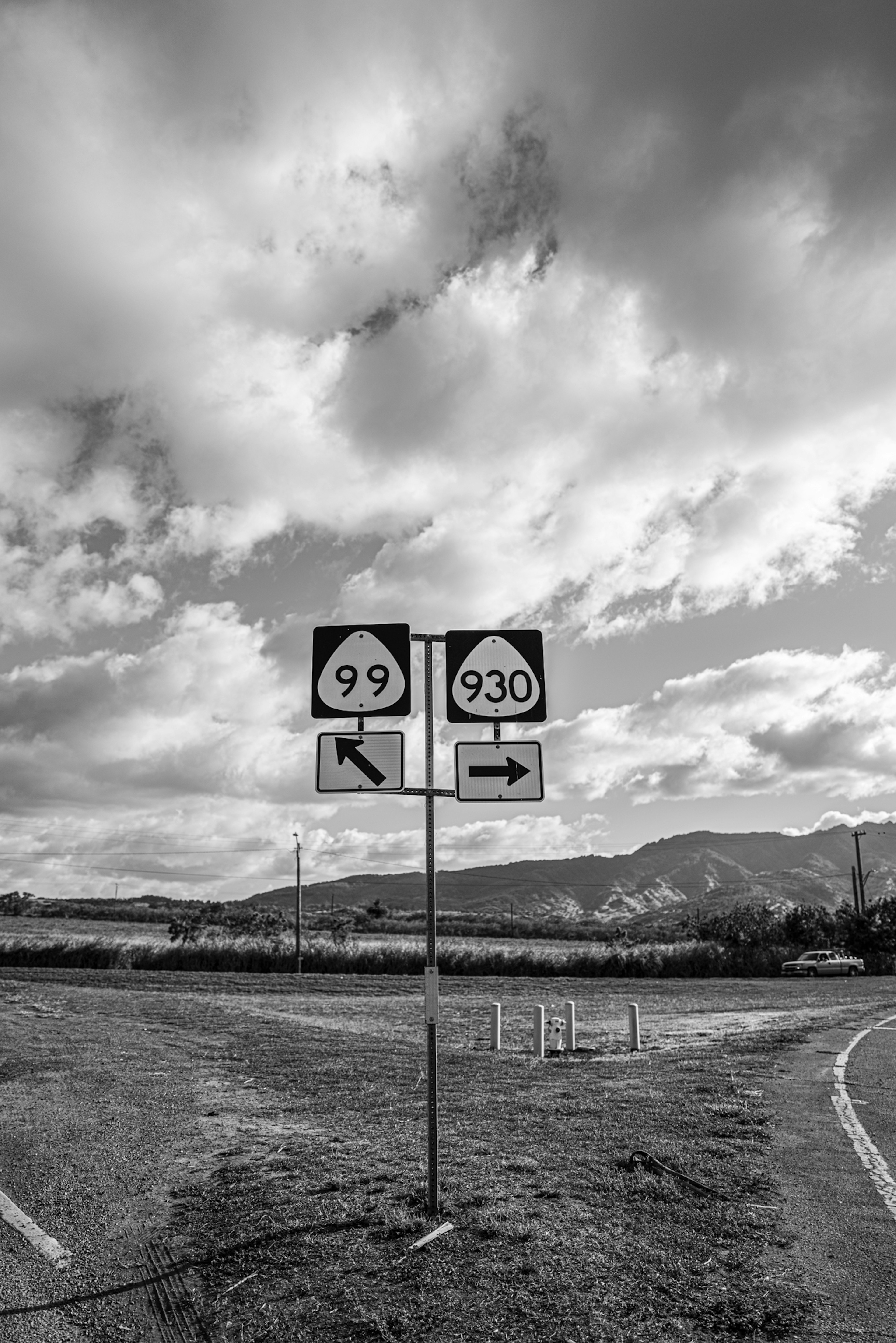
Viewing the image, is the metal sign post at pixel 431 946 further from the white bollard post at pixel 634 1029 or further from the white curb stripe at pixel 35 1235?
the white bollard post at pixel 634 1029

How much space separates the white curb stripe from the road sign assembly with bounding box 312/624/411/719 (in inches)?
143

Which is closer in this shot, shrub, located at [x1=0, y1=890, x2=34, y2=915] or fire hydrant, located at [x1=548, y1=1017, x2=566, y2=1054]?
fire hydrant, located at [x1=548, y1=1017, x2=566, y2=1054]

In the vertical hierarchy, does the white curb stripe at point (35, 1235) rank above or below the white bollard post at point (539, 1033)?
above

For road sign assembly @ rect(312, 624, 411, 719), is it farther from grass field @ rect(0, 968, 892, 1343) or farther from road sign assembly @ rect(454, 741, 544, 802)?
grass field @ rect(0, 968, 892, 1343)

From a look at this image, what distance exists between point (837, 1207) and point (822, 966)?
157 feet

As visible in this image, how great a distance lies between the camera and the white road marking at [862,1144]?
21.6 feet

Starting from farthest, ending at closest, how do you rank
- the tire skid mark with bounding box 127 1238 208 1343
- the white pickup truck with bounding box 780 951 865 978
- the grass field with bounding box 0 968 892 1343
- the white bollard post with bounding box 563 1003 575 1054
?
the white pickup truck with bounding box 780 951 865 978 < the white bollard post with bounding box 563 1003 575 1054 < the grass field with bounding box 0 968 892 1343 < the tire skid mark with bounding box 127 1238 208 1343

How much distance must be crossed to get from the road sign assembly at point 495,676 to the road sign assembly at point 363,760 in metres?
0.53

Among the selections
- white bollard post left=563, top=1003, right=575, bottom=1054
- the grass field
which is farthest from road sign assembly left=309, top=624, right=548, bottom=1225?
white bollard post left=563, top=1003, right=575, bottom=1054

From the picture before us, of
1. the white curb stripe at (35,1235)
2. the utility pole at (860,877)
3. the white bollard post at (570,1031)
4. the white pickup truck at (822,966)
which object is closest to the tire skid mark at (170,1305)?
the white curb stripe at (35,1235)

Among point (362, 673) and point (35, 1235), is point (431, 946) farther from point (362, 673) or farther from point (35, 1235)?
point (35, 1235)

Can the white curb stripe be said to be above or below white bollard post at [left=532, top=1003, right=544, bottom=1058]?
above

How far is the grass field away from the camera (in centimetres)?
454

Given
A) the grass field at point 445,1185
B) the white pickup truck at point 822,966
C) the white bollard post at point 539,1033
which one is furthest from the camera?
the white pickup truck at point 822,966
